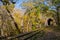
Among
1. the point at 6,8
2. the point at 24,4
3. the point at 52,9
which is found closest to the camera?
the point at 6,8

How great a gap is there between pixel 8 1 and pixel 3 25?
4176 mm

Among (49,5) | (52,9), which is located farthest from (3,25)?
(52,9)

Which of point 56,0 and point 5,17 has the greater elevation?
point 56,0

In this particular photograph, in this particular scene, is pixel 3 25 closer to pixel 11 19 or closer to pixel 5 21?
pixel 5 21

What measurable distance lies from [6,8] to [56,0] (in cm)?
1945

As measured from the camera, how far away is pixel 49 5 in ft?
145

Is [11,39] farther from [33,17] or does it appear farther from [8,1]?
[33,17]

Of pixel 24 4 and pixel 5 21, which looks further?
pixel 24 4

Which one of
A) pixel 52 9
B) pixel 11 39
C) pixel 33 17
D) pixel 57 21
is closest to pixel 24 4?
pixel 33 17

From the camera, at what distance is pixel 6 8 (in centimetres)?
2250

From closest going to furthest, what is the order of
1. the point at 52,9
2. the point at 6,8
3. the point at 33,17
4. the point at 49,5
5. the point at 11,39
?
the point at 11,39 → the point at 6,8 → the point at 33,17 → the point at 49,5 → the point at 52,9

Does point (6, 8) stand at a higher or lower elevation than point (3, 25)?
higher

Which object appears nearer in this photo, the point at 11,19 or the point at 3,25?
the point at 3,25

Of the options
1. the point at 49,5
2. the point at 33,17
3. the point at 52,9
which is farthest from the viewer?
the point at 52,9
